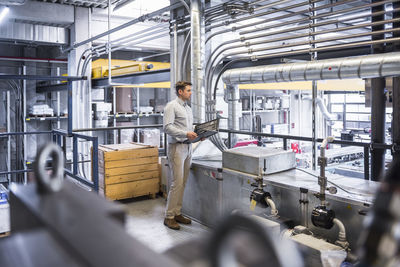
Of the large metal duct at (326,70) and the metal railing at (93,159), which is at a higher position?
the large metal duct at (326,70)

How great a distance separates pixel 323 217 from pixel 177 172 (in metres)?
1.82

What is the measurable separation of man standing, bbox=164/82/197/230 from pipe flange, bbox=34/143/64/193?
301cm

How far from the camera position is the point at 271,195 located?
3414mm

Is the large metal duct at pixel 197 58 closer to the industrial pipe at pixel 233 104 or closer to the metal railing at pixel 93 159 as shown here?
→ the industrial pipe at pixel 233 104

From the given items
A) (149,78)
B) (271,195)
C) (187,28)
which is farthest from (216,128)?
(149,78)

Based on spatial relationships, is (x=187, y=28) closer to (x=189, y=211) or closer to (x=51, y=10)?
(x=189, y=211)

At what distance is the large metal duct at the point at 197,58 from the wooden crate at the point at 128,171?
132 cm

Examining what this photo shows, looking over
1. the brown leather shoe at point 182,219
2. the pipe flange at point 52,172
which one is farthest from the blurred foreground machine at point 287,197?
the pipe flange at point 52,172

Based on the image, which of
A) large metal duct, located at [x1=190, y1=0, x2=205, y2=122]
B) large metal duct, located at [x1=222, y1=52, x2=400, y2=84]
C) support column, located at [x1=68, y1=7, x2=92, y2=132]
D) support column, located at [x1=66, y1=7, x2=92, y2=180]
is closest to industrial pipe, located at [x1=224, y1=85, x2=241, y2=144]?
large metal duct, located at [x1=222, y1=52, x2=400, y2=84]

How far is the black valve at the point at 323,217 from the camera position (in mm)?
2766

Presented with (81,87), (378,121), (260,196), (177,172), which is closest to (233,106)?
(177,172)

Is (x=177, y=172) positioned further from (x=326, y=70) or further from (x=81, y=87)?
(x=81, y=87)

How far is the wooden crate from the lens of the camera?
5.19 meters

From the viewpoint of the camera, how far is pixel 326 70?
359 centimetres
